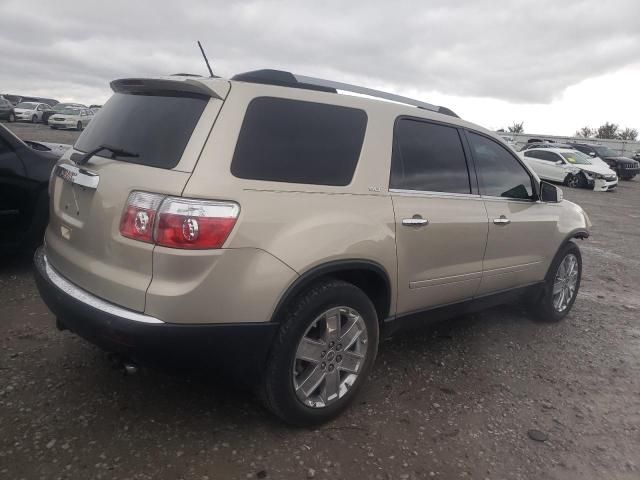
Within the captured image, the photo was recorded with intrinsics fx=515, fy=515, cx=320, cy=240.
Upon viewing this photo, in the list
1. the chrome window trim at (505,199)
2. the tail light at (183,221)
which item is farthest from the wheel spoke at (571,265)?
the tail light at (183,221)

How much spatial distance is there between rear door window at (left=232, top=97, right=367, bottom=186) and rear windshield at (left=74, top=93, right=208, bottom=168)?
0.27 metres

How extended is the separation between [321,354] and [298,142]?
3.65 ft

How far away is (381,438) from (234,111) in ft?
6.08

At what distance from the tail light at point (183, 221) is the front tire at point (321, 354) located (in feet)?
1.80

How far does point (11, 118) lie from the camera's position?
31406 millimetres

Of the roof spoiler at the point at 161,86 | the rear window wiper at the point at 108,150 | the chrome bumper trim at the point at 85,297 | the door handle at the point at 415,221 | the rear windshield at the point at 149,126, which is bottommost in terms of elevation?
the chrome bumper trim at the point at 85,297

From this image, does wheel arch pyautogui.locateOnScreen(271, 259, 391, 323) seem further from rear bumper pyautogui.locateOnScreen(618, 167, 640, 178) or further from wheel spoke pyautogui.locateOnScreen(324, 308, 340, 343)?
rear bumper pyautogui.locateOnScreen(618, 167, 640, 178)

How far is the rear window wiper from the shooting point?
2.55m

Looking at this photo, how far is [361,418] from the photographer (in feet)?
9.62

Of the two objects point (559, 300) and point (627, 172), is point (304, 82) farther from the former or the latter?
point (627, 172)

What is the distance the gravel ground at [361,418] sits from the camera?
2471 mm

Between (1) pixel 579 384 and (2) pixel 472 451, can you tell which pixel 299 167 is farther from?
(1) pixel 579 384

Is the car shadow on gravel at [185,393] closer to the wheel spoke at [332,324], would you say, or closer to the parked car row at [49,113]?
the wheel spoke at [332,324]

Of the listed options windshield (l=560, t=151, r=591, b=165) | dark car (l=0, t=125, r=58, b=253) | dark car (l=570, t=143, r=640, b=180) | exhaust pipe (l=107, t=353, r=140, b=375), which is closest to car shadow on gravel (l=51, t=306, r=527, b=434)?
exhaust pipe (l=107, t=353, r=140, b=375)
